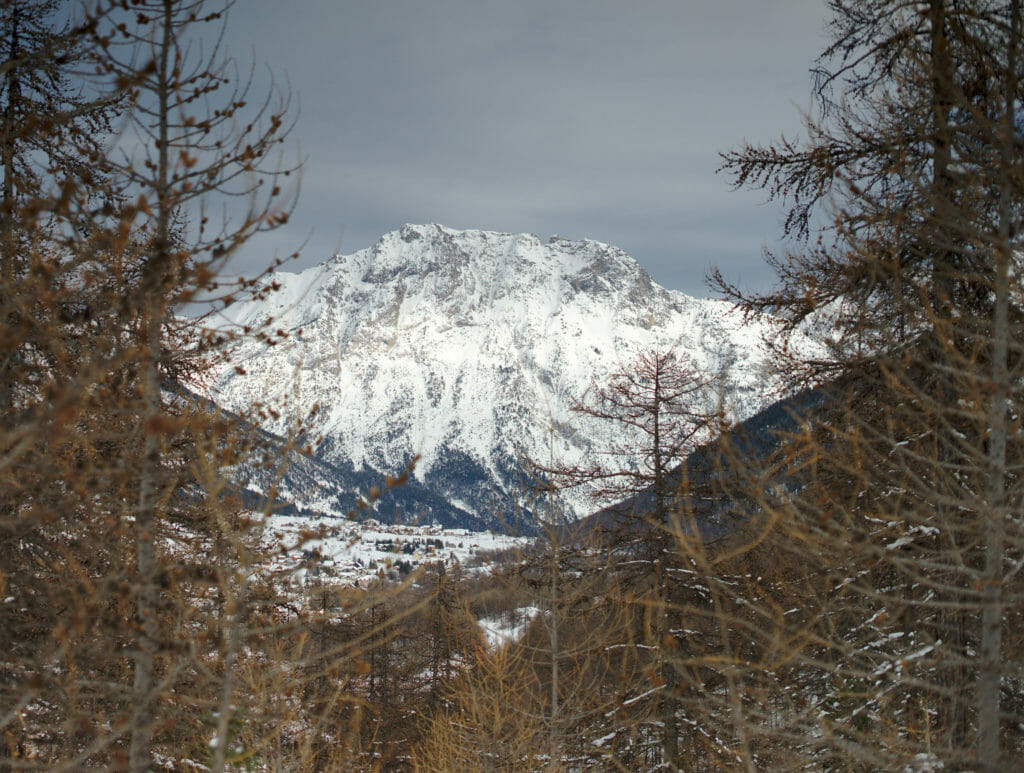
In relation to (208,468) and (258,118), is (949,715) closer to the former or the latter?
(208,468)

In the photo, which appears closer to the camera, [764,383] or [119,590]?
[119,590]

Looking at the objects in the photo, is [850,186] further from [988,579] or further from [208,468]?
[208,468]

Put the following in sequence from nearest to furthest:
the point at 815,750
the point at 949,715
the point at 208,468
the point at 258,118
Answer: the point at 208,468, the point at 258,118, the point at 949,715, the point at 815,750

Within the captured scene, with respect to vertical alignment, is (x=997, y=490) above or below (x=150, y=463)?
below

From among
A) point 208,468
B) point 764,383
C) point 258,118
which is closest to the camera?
point 208,468

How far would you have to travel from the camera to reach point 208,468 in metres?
4.44

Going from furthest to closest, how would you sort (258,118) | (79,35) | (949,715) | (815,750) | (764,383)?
(764,383), (815,750), (949,715), (258,118), (79,35)

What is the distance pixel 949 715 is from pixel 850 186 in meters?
4.52

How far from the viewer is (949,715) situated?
5930mm

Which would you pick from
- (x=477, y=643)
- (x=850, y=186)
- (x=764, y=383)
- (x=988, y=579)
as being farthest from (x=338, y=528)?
(x=764, y=383)

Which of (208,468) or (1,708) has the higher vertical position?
(208,468)

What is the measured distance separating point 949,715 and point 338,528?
5304mm


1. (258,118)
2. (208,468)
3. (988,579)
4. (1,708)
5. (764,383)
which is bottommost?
(1,708)

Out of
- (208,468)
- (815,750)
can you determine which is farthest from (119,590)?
(815,750)
